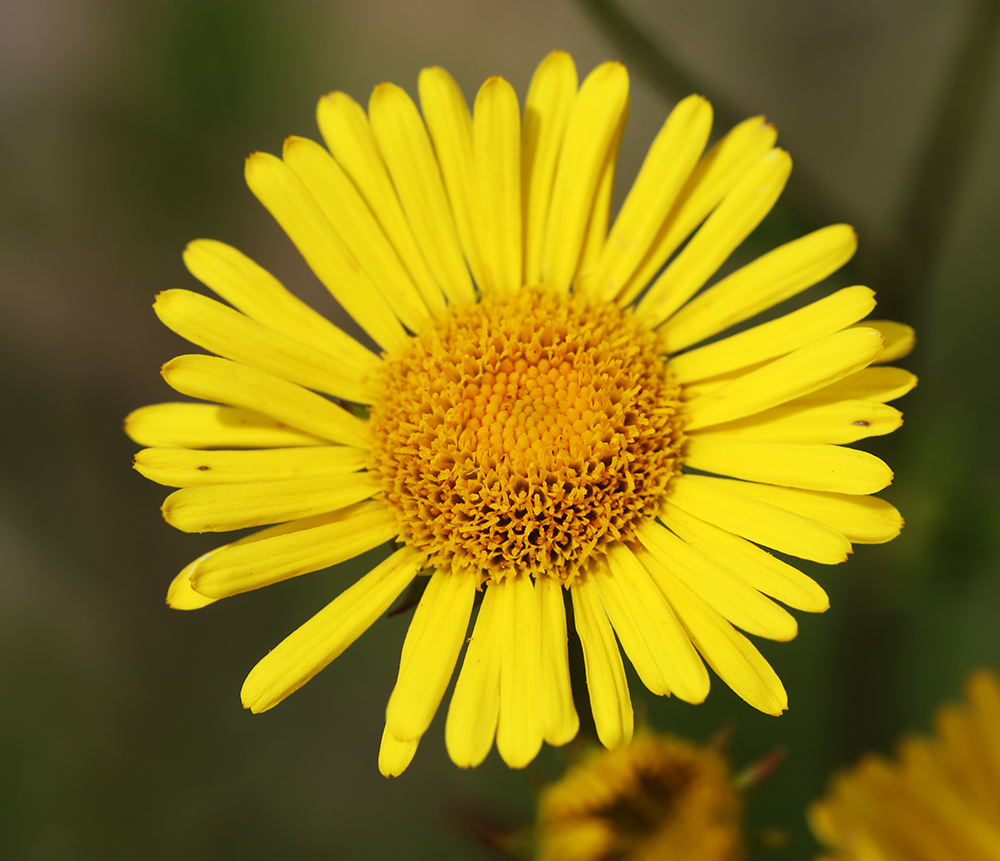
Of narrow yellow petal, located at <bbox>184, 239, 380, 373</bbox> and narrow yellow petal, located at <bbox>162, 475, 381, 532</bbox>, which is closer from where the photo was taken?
narrow yellow petal, located at <bbox>162, 475, 381, 532</bbox>

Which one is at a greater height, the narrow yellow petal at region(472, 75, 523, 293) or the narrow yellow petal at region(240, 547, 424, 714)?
the narrow yellow petal at region(472, 75, 523, 293)

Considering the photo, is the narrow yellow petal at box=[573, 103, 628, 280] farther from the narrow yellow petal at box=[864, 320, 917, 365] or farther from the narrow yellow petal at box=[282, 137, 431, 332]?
the narrow yellow petal at box=[864, 320, 917, 365]

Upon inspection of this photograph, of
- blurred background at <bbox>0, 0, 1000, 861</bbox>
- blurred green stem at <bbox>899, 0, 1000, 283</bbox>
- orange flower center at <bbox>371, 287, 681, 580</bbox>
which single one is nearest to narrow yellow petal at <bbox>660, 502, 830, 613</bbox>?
orange flower center at <bbox>371, 287, 681, 580</bbox>

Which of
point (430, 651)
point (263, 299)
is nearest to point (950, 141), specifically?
point (263, 299)

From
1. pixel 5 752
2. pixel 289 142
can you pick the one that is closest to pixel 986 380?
pixel 289 142

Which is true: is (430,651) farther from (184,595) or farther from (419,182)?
(419,182)

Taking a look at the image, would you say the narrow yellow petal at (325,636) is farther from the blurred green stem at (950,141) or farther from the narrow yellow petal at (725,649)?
the blurred green stem at (950,141)

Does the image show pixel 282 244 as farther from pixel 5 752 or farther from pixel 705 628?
pixel 705 628
